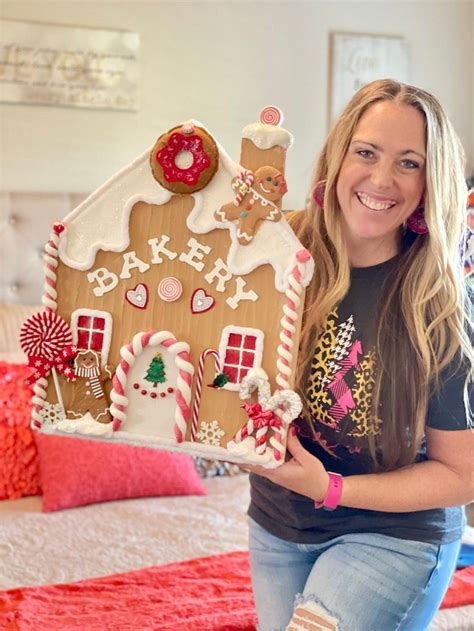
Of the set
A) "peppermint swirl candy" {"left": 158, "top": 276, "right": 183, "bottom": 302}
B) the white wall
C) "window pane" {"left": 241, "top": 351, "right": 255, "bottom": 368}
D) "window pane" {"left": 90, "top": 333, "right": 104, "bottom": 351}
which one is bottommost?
"window pane" {"left": 241, "top": 351, "right": 255, "bottom": 368}

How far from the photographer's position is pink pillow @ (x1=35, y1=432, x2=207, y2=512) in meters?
2.34

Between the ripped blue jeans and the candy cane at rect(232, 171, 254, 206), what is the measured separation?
0.65m

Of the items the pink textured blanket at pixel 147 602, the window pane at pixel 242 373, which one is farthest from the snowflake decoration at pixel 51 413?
the pink textured blanket at pixel 147 602

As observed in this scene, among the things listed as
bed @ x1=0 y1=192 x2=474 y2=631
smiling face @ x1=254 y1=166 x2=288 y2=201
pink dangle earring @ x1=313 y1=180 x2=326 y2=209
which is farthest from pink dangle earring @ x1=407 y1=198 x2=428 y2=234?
bed @ x1=0 y1=192 x2=474 y2=631

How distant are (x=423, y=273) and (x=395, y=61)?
2174 mm

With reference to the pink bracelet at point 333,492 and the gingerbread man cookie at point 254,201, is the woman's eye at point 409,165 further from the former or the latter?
the pink bracelet at point 333,492

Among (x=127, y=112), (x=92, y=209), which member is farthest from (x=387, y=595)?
(x=127, y=112)

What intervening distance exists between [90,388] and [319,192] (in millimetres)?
562

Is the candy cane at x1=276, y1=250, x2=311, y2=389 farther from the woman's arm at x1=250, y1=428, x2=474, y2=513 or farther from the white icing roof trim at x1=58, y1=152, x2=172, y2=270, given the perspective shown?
the white icing roof trim at x1=58, y1=152, x2=172, y2=270

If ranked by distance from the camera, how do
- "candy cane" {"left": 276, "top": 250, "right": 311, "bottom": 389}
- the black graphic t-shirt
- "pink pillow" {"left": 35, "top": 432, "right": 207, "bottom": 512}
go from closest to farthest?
"candy cane" {"left": 276, "top": 250, "right": 311, "bottom": 389} < the black graphic t-shirt < "pink pillow" {"left": 35, "top": 432, "right": 207, "bottom": 512}

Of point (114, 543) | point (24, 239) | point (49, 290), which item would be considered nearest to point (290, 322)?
point (49, 290)

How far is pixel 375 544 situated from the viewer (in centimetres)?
151

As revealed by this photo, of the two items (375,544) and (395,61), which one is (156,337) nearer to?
(375,544)

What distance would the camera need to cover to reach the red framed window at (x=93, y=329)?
4.81 ft
